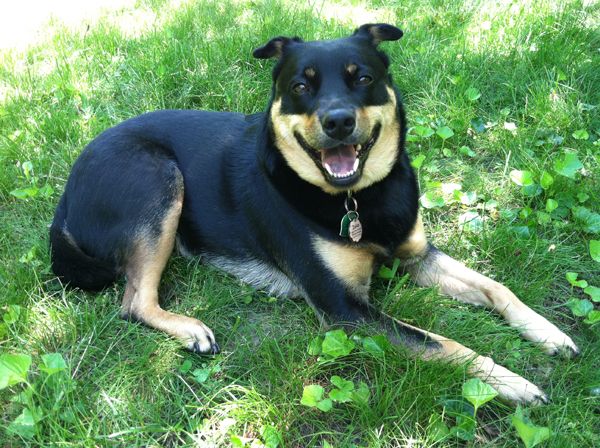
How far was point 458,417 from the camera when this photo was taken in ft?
6.95

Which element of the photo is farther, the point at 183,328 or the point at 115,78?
the point at 115,78

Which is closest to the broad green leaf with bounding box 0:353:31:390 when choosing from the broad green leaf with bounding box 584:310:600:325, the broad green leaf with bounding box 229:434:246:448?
the broad green leaf with bounding box 229:434:246:448

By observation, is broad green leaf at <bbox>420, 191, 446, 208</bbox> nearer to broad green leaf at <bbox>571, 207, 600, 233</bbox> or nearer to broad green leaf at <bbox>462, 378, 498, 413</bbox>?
broad green leaf at <bbox>571, 207, 600, 233</bbox>

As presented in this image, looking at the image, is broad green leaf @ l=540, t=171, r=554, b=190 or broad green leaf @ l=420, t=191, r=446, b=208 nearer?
broad green leaf @ l=540, t=171, r=554, b=190

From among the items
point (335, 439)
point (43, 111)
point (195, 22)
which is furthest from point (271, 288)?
point (195, 22)

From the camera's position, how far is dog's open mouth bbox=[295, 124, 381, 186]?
100.0 inches

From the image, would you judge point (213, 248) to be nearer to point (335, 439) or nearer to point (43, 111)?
point (335, 439)

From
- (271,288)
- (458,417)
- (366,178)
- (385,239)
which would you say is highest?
(366,178)

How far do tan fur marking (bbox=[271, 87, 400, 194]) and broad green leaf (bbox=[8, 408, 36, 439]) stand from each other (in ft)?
5.25

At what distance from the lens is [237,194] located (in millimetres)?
3061

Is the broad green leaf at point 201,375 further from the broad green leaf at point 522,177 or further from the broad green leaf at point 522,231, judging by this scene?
the broad green leaf at point 522,177

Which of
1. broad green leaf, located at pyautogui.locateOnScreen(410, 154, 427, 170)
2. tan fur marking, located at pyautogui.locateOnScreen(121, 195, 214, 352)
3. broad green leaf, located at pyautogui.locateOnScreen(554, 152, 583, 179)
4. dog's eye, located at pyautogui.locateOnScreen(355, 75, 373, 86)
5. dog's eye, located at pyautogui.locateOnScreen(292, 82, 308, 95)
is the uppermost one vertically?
dog's eye, located at pyautogui.locateOnScreen(355, 75, 373, 86)

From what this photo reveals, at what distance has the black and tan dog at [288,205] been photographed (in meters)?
2.55

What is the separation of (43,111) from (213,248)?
2303 millimetres
